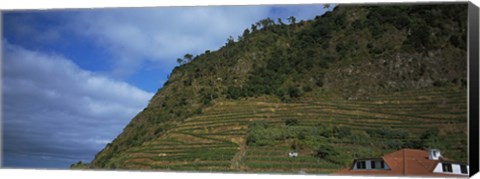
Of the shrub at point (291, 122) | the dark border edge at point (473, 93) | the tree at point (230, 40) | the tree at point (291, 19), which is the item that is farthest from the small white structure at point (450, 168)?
the tree at point (230, 40)

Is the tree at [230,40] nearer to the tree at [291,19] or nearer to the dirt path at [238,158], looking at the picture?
the tree at [291,19]

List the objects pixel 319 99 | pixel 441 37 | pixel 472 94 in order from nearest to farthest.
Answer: pixel 472 94
pixel 441 37
pixel 319 99

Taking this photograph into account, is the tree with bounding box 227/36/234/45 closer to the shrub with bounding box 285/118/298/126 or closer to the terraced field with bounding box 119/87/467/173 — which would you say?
the terraced field with bounding box 119/87/467/173

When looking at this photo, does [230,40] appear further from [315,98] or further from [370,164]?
[370,164]

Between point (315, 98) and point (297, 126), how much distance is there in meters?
1.01

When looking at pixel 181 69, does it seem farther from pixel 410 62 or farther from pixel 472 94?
pixel 472 94

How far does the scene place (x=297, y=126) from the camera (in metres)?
12.9

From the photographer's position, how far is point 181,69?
15.5 m

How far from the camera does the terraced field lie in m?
11.2

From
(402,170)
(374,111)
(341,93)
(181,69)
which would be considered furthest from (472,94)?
(181,69)

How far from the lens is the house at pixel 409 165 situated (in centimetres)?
1060

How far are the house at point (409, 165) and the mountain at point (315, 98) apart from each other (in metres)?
0.17

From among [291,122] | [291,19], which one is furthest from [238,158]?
[291,19]

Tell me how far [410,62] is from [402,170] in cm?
235
